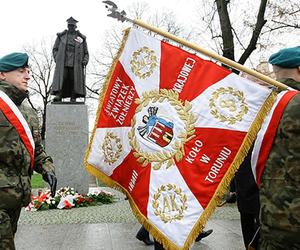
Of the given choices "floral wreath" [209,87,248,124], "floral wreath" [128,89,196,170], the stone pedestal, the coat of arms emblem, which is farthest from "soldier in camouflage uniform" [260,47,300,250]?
the stone pedestal

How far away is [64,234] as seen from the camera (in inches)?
257

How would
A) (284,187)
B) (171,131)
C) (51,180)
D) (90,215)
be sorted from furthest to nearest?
1. (90,215)
2. (51,180)
3. (171,131)
4. (284,187)

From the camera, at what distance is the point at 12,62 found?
10.8 ft

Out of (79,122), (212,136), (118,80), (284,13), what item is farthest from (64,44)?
(284,13)

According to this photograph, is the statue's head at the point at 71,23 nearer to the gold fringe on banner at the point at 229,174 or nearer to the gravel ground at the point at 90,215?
the gravel ground at the point at 90,215

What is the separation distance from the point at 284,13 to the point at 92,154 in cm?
1621

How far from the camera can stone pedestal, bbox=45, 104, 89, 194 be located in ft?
34.2

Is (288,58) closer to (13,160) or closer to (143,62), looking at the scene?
(143,62)

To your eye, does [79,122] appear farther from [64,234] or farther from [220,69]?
[220,69]

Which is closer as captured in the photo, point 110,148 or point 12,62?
point 12,62

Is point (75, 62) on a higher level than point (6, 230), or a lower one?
higher

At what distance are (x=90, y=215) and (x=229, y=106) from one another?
5.66 metres

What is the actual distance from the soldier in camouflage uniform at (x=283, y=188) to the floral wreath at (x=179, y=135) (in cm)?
79

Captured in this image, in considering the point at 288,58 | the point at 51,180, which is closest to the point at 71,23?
the point at 51,180
